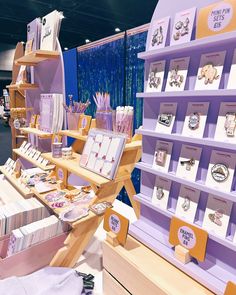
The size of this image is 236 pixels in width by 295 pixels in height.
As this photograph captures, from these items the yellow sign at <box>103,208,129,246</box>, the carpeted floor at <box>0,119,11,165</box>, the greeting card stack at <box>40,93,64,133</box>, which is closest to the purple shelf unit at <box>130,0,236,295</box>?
the yellow sign at <box>103,208,129,246</box>

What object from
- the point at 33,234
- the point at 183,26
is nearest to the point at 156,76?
the point at 183,26

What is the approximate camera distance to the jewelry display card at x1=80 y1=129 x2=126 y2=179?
135cm

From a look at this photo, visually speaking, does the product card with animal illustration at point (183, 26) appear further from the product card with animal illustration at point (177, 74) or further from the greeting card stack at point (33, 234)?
the greeting card stack at point (33, 234)

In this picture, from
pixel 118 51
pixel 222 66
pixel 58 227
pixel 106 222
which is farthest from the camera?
pixel 118 51

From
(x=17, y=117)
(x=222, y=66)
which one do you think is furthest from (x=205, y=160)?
(x=17, y=117)

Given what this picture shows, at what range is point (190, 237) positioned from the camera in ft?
3.27

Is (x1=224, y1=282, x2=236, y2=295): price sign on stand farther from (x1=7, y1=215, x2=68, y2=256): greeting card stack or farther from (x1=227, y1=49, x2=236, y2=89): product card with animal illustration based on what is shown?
(x1=7, y1=215, x2=68, y2=256): greeting card stack

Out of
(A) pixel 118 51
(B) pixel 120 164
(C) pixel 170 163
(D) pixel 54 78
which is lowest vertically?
(B) pixel 120 164

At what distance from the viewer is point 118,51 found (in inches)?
98.1

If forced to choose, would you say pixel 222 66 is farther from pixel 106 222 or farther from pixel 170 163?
pixel 106 222

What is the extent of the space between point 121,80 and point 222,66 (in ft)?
5.52

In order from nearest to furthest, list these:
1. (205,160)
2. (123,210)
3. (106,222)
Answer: (205,160)
(106,222)
(123,210)

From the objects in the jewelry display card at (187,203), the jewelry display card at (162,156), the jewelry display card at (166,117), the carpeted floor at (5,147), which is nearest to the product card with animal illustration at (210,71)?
the jewelry display card at (166,117)

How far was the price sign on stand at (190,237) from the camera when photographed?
3.12ft
